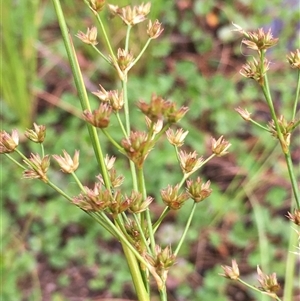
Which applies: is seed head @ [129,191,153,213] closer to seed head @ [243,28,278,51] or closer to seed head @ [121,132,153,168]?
seed head @ [121,132,153,168]

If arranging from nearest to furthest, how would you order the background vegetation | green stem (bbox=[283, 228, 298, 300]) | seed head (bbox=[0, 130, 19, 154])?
seed head (bbox=[0, 130, 19, 154]) < green stem (bbox=[283, 228, 298, 300]) < the background vegetation

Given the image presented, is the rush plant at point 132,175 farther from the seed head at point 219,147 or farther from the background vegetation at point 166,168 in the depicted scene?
the background vegetation at point 166,168

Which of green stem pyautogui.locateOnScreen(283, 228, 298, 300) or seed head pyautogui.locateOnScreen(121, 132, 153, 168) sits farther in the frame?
green stem pyautogui.locateOnScreen(283, 228, 298, 300)

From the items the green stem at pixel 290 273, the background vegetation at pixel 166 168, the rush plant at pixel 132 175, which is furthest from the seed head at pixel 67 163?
the background vegetation at pixel 166 168

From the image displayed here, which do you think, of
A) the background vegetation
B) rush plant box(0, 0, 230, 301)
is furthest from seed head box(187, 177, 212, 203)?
the background vegetation

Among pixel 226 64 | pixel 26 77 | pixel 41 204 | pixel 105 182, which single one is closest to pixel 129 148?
pixel 105 182

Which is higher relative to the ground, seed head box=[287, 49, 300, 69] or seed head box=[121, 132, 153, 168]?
seed head box=[121, 132, 153, 168]

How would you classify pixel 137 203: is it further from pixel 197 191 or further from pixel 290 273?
pixel 290 273

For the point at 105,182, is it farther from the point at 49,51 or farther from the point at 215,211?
the point at 49,51
